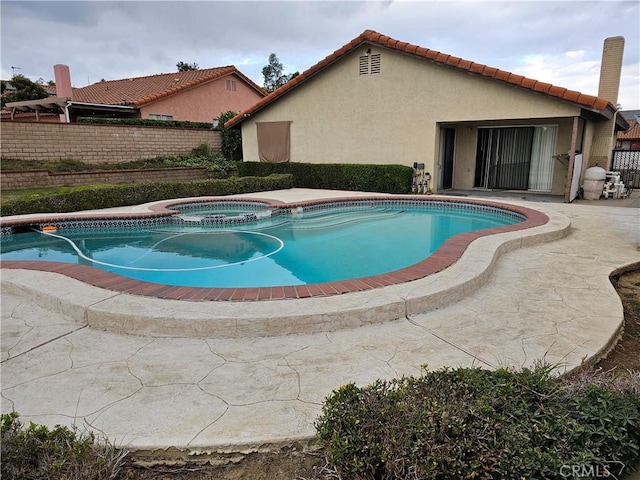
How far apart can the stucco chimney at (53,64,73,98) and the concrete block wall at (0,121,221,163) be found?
22.0ft

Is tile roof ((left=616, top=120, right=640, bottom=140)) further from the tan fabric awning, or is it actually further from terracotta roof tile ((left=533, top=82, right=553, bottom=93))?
the tan fabric awning

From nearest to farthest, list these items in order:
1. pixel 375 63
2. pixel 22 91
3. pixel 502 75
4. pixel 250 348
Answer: pixel 250 348 → pixel 502 75 → pixel 375 63 → pixel 22 91

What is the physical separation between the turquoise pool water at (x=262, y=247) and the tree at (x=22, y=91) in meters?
23.2

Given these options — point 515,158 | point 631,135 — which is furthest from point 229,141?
point 631,135

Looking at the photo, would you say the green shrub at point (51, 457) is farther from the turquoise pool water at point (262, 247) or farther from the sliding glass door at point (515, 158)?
the sliding glass door at point (515, 158)

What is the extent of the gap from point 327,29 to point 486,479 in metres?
16.5

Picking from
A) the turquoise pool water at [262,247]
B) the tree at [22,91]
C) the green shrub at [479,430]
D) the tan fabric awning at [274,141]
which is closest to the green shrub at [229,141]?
the tan fabric awning at [274,141]

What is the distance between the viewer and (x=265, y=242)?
28.3ft

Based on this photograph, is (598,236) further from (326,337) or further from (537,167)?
(537,167)

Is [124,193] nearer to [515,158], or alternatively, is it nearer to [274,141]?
[274,141]

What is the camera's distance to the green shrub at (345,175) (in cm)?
1430

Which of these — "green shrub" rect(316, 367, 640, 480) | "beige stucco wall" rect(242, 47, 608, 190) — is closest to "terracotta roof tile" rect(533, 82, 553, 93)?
"beige stucco wall" rect(242, 47, 608, 190)

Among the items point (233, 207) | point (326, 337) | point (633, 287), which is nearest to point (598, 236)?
point (633, 287)

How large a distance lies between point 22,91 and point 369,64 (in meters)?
24.4
